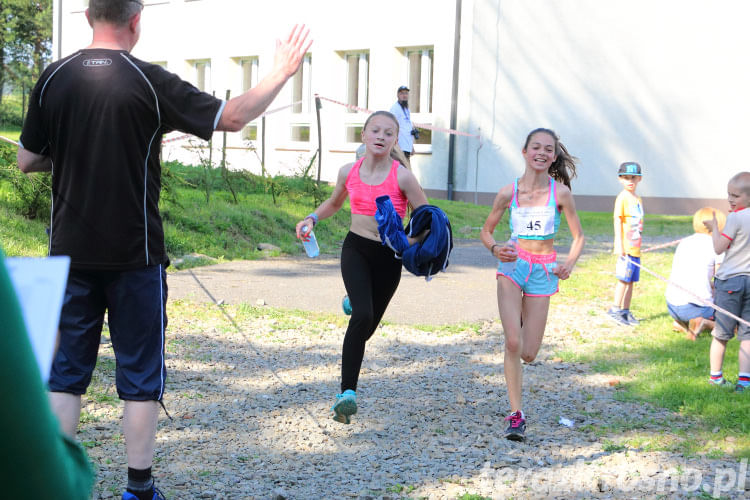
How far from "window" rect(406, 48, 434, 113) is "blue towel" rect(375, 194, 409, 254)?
17929 mm

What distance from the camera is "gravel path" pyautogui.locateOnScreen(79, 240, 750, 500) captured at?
4.32 metres

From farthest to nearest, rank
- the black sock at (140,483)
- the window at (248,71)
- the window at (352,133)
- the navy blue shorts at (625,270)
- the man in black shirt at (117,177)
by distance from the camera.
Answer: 1. the window at (248,71)
2. the window at (352,133)
3. the navy blue shorts at (625,270)
4. the black sock at (140,483)
5. the man in black shirt at (117,177)

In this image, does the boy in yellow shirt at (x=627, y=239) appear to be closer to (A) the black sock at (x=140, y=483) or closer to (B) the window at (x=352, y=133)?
(A) the black sock at (x=140, y=483)

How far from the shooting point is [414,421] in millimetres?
5438

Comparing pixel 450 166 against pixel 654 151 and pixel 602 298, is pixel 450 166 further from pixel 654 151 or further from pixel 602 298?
pixel 602 298

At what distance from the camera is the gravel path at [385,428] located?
4320mm

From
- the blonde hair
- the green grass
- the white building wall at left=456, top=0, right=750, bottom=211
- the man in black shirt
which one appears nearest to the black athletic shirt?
the man in black shirt

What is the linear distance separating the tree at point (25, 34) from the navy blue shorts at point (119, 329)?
43.8m

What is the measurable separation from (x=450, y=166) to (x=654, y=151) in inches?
205

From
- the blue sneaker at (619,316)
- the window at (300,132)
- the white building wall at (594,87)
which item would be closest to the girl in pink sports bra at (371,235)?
the blue sneaker at (619,316)

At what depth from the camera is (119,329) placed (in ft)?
11.8

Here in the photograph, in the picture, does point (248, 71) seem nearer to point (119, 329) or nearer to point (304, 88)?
point (304, 88)

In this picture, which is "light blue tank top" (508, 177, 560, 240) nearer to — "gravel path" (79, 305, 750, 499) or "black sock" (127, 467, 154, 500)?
"gravel path" (79, 305, 750, 499)

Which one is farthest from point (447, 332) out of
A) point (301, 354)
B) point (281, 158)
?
point (281, 158)
